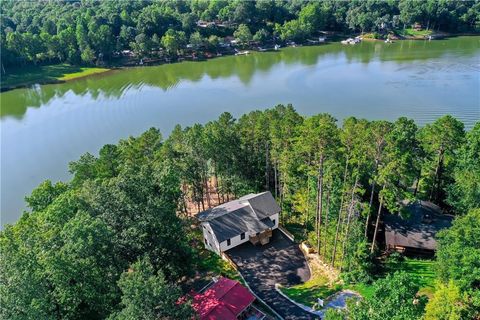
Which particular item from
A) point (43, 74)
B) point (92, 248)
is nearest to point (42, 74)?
point (43, 74)

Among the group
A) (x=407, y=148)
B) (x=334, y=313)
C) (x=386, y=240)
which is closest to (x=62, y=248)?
(x=334, y=313)

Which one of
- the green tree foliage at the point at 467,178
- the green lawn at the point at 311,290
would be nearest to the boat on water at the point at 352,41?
the green tree foliage at the point at 467,178

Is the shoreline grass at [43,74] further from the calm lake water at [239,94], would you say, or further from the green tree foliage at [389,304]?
the green tree foliage at [389,304]

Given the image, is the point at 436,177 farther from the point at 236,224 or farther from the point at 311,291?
the point at 236,224

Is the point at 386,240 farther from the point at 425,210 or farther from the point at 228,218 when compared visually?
the point at 228,218

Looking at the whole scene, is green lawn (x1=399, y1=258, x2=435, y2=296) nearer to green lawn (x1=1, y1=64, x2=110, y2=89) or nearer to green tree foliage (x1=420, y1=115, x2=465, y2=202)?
green tree foliage (x1=420, y1=115, x2=465, y2=202)

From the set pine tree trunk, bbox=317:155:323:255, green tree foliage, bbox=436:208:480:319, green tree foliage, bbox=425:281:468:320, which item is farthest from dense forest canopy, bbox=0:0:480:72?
green tree foliage, bbox=425:281:468:320
